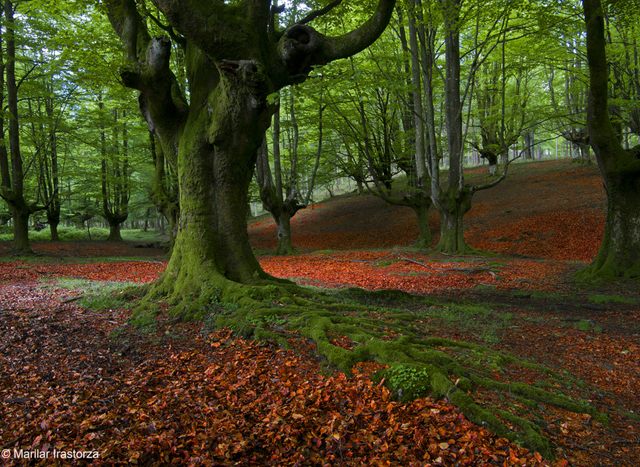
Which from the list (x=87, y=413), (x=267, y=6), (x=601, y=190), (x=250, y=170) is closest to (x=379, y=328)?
(x=87, y=413)

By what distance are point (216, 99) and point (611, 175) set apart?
28.4ft

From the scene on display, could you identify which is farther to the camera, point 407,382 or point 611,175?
point 611,175

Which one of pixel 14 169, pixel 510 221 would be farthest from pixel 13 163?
pixel 510 221

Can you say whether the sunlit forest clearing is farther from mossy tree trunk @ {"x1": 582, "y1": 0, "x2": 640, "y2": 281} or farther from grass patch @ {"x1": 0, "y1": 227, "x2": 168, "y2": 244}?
grass patch @ {"x1": 0, "y1": 227, "x2": 168, "y2": 244}

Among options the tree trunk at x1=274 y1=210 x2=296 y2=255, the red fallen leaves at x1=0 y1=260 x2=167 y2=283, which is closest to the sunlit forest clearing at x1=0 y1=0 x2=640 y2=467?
the red fallen leaves at x1=0 y1=260 x2=167 y2=283

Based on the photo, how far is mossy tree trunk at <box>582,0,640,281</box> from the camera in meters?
7.70

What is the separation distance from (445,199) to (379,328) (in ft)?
32.9

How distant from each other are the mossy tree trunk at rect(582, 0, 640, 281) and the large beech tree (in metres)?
5.68

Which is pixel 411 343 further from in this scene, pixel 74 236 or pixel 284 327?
pixel 74 236

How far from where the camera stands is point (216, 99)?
5.66 m

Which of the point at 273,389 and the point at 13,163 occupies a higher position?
the point at 13,163

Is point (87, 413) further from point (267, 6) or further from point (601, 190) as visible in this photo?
point (601, 190)

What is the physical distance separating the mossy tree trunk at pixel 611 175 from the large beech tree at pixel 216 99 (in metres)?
5.68

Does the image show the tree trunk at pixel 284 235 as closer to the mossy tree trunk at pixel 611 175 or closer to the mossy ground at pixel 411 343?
the mossy ground at pixel 411 343
